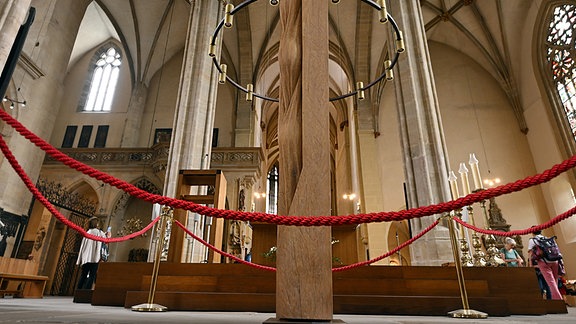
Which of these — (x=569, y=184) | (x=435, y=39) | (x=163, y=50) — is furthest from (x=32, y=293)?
(x=435, y=39)

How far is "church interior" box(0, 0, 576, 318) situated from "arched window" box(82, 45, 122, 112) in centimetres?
7

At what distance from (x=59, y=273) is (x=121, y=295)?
35.7 ft

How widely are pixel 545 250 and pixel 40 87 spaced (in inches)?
543

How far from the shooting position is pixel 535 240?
5090 mm

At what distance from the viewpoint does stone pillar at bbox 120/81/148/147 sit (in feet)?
46.0

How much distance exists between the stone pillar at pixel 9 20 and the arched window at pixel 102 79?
34.9 ft

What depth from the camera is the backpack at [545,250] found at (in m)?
4.94

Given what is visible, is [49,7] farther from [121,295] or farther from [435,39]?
[435,39]

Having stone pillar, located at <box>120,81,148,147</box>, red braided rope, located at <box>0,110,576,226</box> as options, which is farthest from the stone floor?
stone pillar, located at <box>120,81,148,147</box>

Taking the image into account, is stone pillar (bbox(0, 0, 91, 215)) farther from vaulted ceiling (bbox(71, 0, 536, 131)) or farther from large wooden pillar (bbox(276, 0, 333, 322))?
large wooden pillar (bbox(276, 0, 333, 322))

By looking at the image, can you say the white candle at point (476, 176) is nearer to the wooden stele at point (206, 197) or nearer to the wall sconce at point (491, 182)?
the wooden stele at point (206, 197)

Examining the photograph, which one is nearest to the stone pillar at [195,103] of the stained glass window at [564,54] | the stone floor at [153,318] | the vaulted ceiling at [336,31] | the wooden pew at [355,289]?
the wooden pew at [355,289]

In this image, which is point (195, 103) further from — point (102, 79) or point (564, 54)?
point (564, 54)

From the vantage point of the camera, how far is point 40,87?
10289 mm
